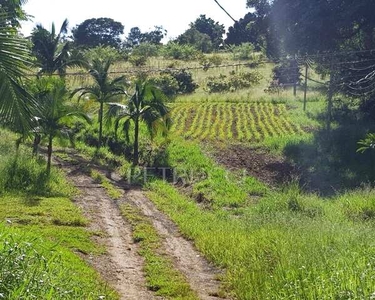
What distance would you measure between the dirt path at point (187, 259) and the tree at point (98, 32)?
58.7 meters

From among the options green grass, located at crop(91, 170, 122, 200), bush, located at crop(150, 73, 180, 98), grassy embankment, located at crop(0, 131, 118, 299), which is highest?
bush, located at crop(150, 73, 180, 98)

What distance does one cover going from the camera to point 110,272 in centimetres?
763

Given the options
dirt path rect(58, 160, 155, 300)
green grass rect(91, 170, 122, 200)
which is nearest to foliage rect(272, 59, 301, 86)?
green grass rect(91, 170, 122, 200)

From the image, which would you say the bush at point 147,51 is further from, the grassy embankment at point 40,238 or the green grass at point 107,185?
the green grass at point 107,185

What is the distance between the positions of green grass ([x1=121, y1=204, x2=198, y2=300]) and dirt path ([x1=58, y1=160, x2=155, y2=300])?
0.13 metres

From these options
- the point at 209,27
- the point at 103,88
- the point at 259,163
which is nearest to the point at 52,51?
the point at 103,88

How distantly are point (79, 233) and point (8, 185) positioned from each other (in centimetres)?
476

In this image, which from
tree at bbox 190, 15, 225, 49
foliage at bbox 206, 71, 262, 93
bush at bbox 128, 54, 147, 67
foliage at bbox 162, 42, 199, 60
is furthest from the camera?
tree at bbox 190, 15, 225, 49

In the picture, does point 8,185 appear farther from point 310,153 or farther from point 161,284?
point 310,153

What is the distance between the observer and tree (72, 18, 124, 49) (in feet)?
226

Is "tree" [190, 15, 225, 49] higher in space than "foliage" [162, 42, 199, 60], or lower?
higher

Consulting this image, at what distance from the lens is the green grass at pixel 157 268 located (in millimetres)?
6812

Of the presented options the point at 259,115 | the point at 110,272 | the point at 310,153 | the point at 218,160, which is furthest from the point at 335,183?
the point at 110,272

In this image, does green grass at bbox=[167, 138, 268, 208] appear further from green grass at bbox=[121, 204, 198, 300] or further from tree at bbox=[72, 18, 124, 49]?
tree at bbox=[72, 18, 124, 49]
